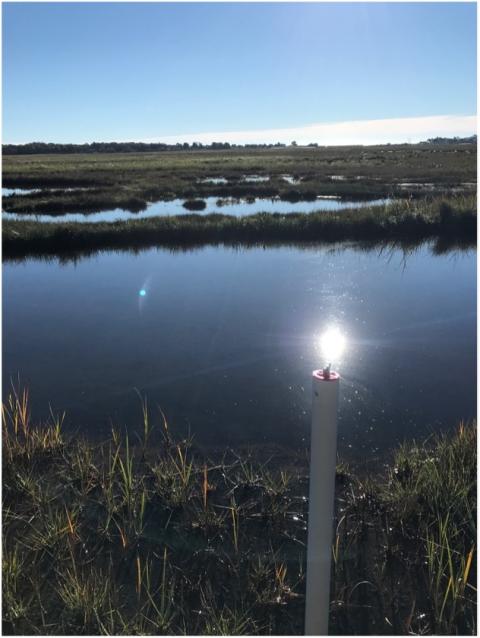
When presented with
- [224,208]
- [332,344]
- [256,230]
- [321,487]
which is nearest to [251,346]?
[332,344]

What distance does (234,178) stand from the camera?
38.1 meters

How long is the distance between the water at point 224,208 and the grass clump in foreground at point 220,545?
15805 mm

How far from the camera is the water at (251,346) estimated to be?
232 inches

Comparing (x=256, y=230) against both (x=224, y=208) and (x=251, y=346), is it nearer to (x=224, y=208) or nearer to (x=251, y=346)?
(x=224, y=208)

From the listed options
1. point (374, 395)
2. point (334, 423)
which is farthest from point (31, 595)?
point (374, 395)

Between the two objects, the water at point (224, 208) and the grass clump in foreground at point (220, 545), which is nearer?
the grass clump in foreground at point (220, 545)

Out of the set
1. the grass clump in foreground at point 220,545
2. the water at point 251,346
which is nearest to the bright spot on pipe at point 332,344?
the water at point 251,346

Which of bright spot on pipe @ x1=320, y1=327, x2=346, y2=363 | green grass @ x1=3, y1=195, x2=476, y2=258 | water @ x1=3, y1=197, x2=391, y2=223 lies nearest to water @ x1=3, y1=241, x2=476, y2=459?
bright spot on pipe @ x1=320, y1=327, x2=346, y2=363

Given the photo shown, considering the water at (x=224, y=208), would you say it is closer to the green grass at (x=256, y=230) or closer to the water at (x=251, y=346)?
the green grass at (x=256, y=230)

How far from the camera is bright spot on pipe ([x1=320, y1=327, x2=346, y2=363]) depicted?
747 centimetres

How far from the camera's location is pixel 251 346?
313 inches

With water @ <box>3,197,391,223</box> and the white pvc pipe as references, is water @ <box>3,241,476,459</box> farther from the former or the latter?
water @ <box>3,197,391,223</box>

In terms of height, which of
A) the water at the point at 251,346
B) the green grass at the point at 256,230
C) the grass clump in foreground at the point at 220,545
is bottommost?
the grass clump in foreground at the point at 220,545

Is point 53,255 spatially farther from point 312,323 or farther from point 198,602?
point 198,602
